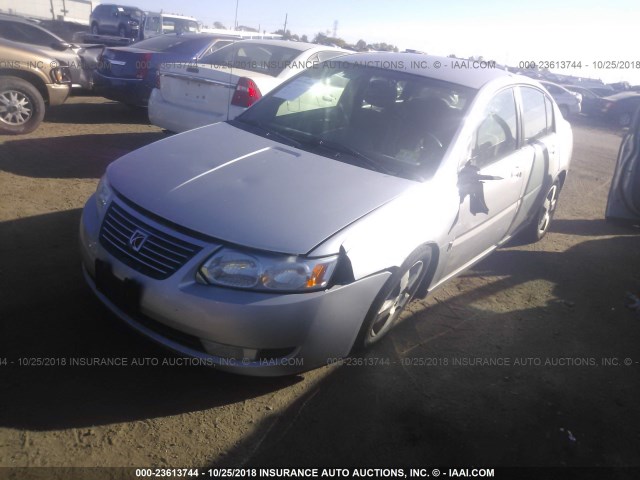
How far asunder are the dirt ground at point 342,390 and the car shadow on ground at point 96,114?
4.04 m

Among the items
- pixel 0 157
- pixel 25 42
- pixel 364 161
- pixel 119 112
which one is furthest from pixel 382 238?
pixel 119 112

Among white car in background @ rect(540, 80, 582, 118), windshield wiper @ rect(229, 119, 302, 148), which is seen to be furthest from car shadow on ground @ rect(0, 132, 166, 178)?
white car in background @ rect(540, 80, 582, 118)

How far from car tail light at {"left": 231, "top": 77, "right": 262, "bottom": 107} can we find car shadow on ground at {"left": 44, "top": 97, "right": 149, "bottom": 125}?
3.13m

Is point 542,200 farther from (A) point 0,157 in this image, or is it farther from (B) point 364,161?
(A) point 0,157

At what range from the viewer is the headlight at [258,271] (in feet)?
7.95

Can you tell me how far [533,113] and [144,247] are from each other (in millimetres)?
3666

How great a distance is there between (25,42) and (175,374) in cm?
658

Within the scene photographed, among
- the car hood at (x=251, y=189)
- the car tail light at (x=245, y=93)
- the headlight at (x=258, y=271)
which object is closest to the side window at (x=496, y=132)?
the car hood at (x=251, y=189)

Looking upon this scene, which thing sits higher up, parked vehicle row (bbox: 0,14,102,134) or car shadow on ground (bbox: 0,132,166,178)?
parked vehicle row (bbox: 0,14,102,134)

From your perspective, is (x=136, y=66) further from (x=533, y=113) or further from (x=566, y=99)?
(x=566, y=99)

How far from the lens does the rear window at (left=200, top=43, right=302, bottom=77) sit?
6.83m

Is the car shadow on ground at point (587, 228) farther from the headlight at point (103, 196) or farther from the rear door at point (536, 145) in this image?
the headlight at point (103, 196)

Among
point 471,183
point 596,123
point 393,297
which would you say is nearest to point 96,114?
point 471,183

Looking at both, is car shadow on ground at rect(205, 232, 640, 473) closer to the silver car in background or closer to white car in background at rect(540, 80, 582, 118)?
the silver car in background
